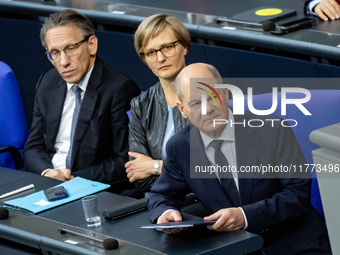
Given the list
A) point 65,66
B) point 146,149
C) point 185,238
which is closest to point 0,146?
point 65,66

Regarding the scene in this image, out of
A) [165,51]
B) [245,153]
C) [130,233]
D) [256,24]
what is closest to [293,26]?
[256,24]

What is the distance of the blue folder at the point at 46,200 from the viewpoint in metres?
2.58

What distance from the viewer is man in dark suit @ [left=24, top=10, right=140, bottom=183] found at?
3207 mm

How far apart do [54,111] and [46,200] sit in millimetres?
869

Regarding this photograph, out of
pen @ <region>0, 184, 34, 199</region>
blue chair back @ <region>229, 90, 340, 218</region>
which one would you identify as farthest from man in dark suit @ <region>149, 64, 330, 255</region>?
pen @ <region>0, 184, 34, 199</region>

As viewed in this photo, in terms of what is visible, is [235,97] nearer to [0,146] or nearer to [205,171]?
[205,171]

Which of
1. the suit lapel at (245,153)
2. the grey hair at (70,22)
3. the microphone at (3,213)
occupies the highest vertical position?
the grey hair at (70,22)

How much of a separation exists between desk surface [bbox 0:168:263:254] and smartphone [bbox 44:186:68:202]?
54 millimetres

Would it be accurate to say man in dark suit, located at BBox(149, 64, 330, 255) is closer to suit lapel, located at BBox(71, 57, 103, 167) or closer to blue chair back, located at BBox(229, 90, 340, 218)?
blue chair back, located at BBox(229, 90, 340, 218)

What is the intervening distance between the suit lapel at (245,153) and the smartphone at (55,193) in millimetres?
740

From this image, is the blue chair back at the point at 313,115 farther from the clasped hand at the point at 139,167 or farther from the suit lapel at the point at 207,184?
the clasped hand at the point at 139,167

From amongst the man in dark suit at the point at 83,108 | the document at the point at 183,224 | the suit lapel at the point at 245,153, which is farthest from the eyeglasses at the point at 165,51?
the document at the point at 183,224

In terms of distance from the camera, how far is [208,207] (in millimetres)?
2379

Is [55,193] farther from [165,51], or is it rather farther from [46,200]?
[165,51]
